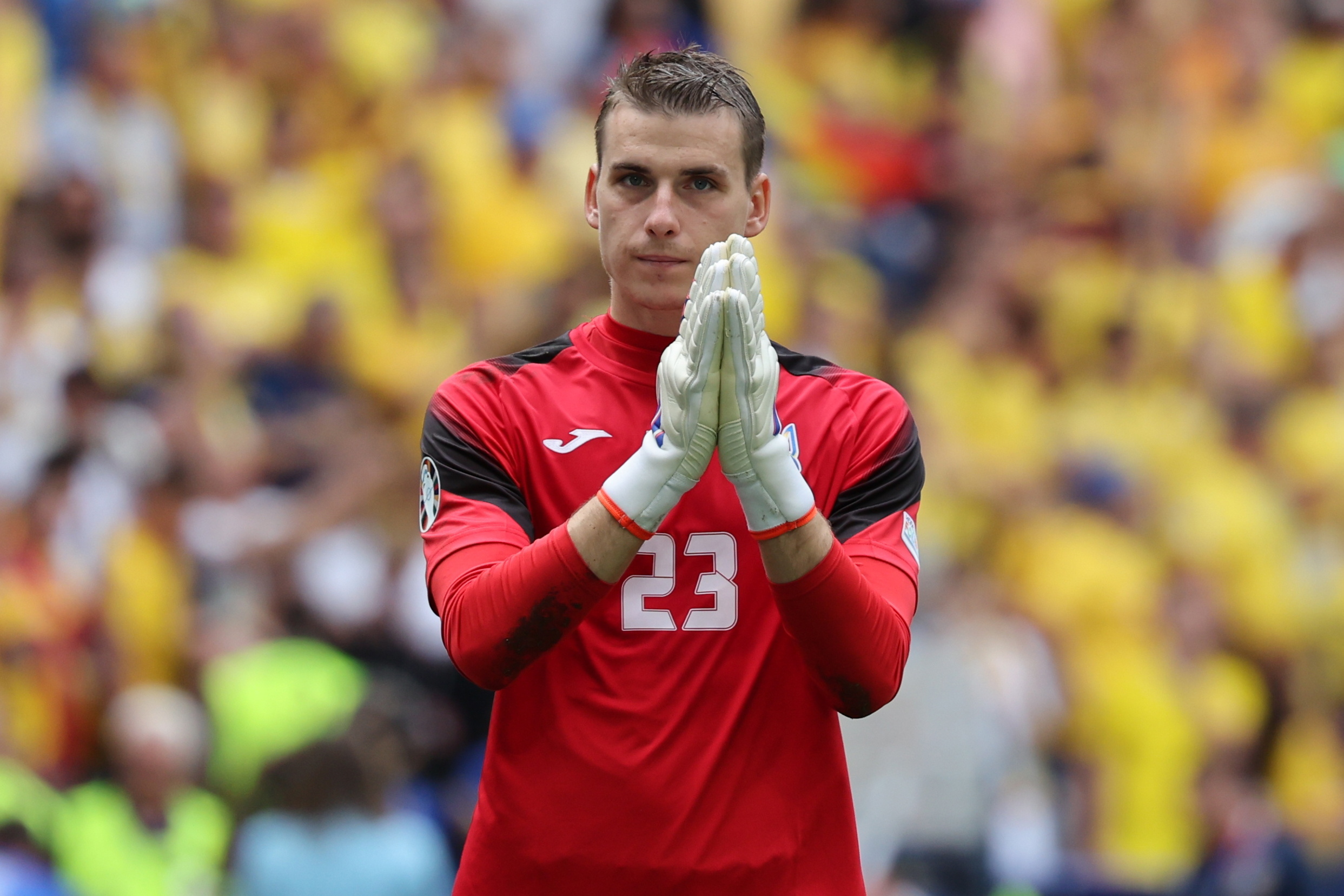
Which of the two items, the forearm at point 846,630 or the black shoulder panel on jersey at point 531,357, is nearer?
the forearm at point 846,630

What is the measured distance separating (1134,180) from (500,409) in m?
7.91

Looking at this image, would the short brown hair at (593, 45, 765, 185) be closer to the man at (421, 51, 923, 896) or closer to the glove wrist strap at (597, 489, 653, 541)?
the man at (421, 51, 923, 896)

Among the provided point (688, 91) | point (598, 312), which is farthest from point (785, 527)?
point (598, 312)

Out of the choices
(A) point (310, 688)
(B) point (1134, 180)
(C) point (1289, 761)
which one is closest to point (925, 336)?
(B) point (1134, 180)

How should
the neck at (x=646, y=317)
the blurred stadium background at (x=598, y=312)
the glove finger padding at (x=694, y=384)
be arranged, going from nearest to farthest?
the glove finger padding at (x=694, y=384) < the neck at (x=646, y=317) < the blurred stadium background at (x=598, y=312)

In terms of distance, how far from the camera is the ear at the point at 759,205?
2.77m

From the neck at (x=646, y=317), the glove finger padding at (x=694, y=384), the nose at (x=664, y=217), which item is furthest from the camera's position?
the neck at (x=646, y=317)

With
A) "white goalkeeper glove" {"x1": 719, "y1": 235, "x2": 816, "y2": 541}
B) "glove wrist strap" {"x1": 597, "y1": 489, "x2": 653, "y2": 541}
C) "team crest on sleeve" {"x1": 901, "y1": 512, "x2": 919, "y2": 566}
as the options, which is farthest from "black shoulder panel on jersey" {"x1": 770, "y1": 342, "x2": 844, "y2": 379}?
"glove wrist strap" {"x1": 597, "y1": 489, "x2": 653, "y2": 541}

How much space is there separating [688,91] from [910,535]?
76 centimetres

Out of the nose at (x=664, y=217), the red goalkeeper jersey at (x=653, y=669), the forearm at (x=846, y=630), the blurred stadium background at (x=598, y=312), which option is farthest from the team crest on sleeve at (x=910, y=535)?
the blurred stadium background at (x=598, y=312)

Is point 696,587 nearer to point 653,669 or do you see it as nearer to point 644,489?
point 653,669

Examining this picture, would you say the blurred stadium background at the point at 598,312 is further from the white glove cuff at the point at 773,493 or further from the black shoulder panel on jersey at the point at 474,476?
the white glove cuff at the point at 773,493

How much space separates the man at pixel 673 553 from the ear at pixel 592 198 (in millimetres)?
24

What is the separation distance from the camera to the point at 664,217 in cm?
259
